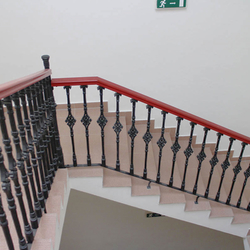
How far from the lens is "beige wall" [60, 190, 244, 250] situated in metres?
4.07

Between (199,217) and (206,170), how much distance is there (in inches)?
47.7

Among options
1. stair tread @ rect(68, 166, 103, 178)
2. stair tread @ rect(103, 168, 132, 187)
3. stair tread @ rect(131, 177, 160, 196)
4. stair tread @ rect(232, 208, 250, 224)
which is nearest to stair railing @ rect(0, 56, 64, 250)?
stair tread @ rect(68, 166, 103, 178)

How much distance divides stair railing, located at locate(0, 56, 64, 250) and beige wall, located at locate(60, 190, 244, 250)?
2.13 metres

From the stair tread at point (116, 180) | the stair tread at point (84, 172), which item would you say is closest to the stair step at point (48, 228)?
the stair tread at point (84, 172)

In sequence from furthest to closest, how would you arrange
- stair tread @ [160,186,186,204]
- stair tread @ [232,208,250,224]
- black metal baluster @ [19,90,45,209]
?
1. stair tread @ [232,208,250,224]
2. stair tread @ [160,186,186,204]
3. black metal baluster @ [19,90,45,209]

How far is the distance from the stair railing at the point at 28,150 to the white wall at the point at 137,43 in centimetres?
150

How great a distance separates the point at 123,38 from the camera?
3.19m

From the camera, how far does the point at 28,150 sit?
4.55ft

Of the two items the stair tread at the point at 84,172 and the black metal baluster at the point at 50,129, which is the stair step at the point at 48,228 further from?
the stair tread at the point at 84,172

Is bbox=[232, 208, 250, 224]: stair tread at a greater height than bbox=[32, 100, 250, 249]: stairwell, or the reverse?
bbox=[32, 100, 250, 249]: stairwell

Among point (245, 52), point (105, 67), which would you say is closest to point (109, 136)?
point (105, 67)

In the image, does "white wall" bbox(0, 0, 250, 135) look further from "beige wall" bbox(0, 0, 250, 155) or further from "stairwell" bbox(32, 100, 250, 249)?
"stairwell" bbox(32, 100, 250, 249)

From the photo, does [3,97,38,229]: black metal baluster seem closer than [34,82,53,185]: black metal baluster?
Yes

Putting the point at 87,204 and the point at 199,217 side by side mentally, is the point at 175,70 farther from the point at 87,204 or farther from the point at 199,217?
the point at 87,204
